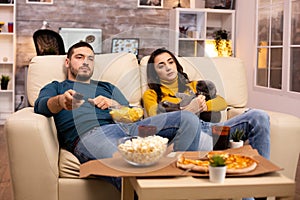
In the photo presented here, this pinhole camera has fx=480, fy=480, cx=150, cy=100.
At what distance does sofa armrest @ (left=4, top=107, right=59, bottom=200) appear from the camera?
2.22 m

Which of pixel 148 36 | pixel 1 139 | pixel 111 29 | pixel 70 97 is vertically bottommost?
pixel 1 139

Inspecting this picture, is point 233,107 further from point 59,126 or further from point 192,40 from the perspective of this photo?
point 192,40

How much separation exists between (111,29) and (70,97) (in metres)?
4.48

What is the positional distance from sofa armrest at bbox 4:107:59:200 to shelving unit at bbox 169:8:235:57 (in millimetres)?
3872

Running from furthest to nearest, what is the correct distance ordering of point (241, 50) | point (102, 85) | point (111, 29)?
point (111, 29) → point (241, 50) → point (102, 85)

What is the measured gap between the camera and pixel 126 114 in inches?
96.9

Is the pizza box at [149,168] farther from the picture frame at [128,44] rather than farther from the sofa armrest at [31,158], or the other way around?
the picture frame at [128,44]

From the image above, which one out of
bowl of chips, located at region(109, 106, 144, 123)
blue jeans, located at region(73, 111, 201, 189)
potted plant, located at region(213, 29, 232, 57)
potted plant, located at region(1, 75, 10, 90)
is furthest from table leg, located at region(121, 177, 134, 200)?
potted plant, located at region(1, 75, 10, 90)

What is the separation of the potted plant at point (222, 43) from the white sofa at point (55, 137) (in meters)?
2.87

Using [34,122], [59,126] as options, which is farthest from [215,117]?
[34,122]

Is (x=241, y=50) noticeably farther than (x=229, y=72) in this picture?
Yes

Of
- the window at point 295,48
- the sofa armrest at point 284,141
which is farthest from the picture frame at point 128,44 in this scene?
the window at point 295,48

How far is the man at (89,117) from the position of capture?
2.29 m

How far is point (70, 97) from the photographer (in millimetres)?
2227
